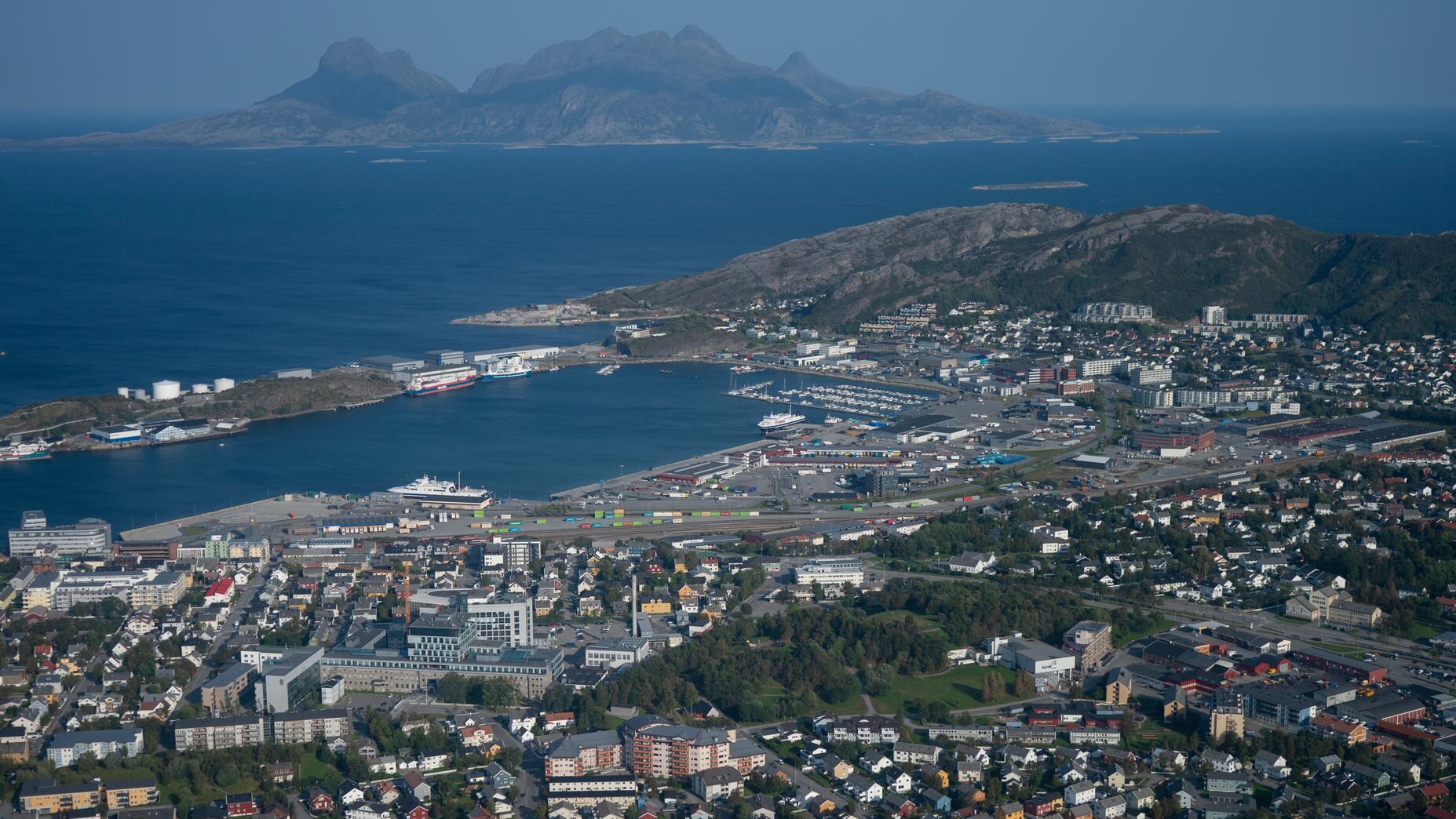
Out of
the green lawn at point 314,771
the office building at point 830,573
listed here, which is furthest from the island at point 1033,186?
the green lawn at point 314,771

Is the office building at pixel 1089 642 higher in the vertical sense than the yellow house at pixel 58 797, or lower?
lower

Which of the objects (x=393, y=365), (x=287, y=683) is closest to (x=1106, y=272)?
(x=393, y=365)

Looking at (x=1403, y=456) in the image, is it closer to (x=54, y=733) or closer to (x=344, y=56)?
(x=54, y=733)

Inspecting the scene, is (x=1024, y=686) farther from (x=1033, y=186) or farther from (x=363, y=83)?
(x=363, y=83)

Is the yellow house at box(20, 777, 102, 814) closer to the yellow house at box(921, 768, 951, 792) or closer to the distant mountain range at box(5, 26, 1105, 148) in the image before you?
the yellow house at box(921, 768, 951, 792)

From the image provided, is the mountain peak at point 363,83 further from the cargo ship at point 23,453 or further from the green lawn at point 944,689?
the green lawn at point 944,689
